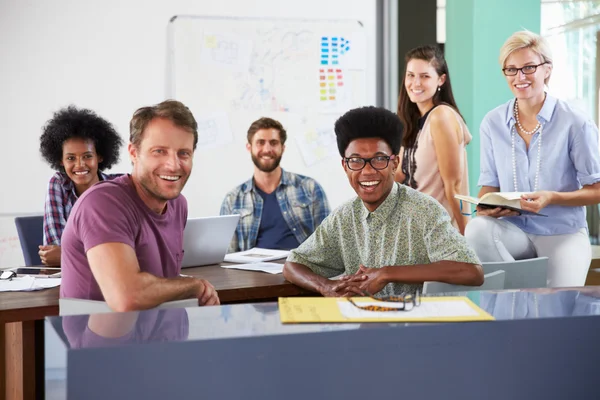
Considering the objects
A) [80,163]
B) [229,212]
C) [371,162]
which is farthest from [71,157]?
[371,162]

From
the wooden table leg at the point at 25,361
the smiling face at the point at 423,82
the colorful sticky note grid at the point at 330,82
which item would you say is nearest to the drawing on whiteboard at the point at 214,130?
the colorful sticky note grid at the point at 330,82

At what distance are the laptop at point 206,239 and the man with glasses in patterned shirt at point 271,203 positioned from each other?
0.92 meters

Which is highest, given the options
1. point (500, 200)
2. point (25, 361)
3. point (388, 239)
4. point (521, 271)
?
point (500, 200)

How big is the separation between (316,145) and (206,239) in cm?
240

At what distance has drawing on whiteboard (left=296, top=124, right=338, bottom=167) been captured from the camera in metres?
5.41

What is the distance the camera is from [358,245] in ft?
8.59

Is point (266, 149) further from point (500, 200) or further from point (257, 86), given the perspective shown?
point (500, 200)

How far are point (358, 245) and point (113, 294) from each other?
893 millimetres

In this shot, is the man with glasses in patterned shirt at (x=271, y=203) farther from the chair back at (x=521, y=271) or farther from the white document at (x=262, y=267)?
the chair back at (x=521, y=271)

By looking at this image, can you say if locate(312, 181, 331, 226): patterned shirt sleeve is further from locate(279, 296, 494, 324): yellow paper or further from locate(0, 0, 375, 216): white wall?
locate(279, 296, 494, 324): yellow paper

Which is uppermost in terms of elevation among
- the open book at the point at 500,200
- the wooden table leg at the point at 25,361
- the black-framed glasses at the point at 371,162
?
the black-framed glasses at the point at 371,162

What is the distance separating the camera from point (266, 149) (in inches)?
172

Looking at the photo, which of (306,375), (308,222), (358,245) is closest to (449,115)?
(308,222)

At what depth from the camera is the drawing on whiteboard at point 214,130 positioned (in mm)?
5195
